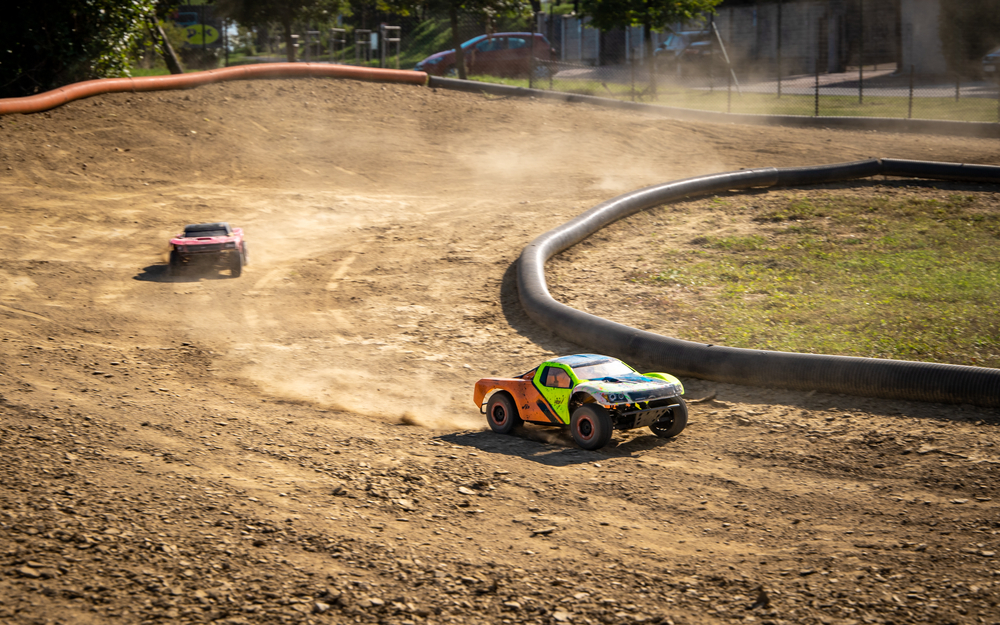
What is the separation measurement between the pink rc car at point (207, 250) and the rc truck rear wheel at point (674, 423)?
9381mm

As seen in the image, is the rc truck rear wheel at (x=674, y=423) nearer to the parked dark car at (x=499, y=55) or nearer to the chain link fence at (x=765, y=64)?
the chain link fence at (x=765, y=64)

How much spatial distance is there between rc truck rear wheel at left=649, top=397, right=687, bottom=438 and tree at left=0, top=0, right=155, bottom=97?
22.8 meters

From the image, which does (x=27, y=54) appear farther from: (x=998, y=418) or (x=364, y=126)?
(x=998, y=418)

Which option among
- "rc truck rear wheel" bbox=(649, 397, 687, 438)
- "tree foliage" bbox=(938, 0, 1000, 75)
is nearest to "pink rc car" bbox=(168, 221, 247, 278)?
"rc truck rear wheel" bbox=(649, 397, 687, 438)

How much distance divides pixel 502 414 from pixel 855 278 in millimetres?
7584

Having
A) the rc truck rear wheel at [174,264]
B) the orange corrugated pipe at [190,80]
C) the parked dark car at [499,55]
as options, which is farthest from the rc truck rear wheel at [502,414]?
the parked dark car at [499,55]

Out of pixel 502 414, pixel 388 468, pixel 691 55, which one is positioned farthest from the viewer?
pixel 691 55

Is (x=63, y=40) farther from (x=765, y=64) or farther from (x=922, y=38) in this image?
(x=922, y=38)

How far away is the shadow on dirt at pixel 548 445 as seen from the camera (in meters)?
8.18

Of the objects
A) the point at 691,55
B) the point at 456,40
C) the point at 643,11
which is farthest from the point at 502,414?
the point at 691,55

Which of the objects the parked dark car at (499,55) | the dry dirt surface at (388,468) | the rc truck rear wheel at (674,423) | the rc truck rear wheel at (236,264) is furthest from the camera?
the parked dark car at (499,55)

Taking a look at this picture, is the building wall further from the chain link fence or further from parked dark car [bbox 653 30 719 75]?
parked dark car [bbox 653 30 719 75]

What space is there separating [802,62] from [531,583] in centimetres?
4517

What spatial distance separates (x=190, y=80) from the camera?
25672 mm
